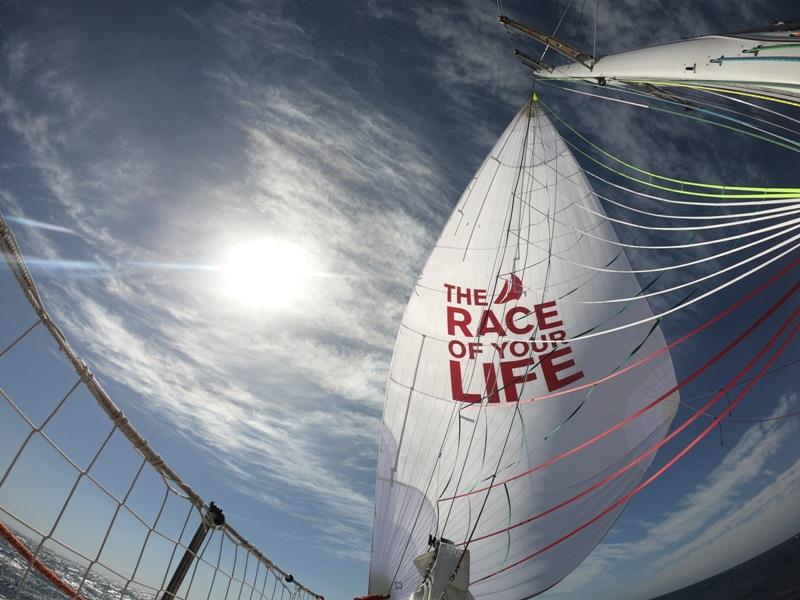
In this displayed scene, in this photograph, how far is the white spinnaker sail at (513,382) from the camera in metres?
7.55

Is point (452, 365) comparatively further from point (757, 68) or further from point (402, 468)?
point (757, 68)

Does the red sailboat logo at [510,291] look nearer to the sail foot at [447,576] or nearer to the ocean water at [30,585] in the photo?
the sail foot at [447,576]

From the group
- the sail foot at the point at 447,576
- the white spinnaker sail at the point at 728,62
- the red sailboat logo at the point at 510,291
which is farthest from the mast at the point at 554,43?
the sail foot at the point at 447,576

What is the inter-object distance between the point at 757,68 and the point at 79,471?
507 cm

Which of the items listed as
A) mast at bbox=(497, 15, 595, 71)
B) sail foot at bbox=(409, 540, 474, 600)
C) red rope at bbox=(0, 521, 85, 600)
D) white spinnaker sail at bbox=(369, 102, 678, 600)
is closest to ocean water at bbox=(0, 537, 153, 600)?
red rope at bbox=(0, 521, 85, 600)

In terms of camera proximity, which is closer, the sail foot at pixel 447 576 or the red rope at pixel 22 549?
the red rope at pixel 22 549

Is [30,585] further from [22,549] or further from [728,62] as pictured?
[728,62]

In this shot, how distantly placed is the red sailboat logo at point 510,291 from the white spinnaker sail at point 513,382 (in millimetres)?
33

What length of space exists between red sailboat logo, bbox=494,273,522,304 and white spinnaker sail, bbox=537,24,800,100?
15.8 feet

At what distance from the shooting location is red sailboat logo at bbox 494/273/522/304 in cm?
923

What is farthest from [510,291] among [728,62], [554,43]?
[728,62]

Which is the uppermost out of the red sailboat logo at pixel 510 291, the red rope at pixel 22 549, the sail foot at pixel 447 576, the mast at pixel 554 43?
the mast at pixel 554 43

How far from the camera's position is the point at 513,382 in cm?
847

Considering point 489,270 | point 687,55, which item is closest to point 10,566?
point 489,270
